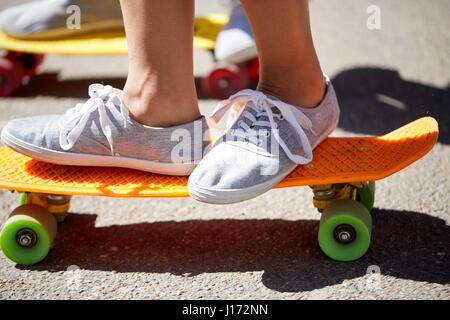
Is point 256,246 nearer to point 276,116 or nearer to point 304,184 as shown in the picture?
point 304,184

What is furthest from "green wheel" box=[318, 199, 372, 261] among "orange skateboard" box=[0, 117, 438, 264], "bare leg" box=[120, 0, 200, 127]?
"bare leg" box=[120, 0, 200, 127]

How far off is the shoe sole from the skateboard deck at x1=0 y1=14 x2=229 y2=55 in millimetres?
1237

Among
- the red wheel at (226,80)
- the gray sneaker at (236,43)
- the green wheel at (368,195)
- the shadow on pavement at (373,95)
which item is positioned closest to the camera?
the green wheel at (368,195)

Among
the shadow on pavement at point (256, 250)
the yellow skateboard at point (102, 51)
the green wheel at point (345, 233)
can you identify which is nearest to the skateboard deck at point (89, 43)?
the yellow skateboard at point (102, 51)

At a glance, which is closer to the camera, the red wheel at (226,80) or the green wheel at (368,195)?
the green wheel at (368,195)

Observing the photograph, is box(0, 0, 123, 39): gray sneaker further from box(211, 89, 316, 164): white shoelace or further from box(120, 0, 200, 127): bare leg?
box(211, 89, 316, 164): white shoelace

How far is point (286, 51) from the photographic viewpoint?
1.48m

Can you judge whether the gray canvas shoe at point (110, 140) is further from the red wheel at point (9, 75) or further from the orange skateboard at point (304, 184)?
the red wheel at point (9, 75)

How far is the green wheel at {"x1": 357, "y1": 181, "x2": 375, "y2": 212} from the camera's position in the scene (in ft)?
5.50

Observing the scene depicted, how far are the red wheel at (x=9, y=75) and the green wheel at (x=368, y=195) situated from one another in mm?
1953

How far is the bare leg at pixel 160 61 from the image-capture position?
1.42 meters

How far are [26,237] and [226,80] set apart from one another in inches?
56.9

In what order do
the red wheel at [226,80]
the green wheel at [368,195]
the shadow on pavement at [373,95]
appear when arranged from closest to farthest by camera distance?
the green wheel at [368,195], the shadow on pavement at [373,95], the red wheel at [226,80]
